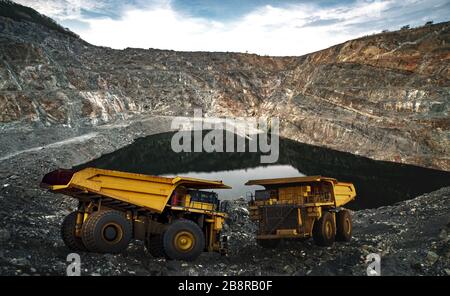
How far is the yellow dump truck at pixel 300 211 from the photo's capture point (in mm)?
11695

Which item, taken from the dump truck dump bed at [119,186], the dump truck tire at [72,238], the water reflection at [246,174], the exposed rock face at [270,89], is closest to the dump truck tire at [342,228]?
the dump truck dump bed at [119,186]

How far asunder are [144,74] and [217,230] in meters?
57.9

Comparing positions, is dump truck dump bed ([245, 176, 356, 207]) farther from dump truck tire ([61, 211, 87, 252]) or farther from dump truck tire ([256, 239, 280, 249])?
dump truck tire ([61, 211, 87, 252])

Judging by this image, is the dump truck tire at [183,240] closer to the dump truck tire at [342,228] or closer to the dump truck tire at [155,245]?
the dump truck tire at [155,245]

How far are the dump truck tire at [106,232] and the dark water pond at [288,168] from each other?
13211 mm

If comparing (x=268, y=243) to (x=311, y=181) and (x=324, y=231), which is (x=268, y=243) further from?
(x=311, y=181)

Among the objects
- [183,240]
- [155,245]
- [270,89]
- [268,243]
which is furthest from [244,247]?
[270,89]

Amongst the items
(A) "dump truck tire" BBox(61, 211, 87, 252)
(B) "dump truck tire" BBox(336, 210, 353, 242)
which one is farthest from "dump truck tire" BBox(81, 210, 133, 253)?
(B) "dump truck tire" BBox(336, 210, 353, 242)

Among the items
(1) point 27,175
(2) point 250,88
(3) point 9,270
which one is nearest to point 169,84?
(2) point 250,88

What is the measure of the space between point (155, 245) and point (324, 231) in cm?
529

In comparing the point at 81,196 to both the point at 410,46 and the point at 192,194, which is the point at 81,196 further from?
the point at 410,46

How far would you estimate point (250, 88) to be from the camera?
6956 centimetres

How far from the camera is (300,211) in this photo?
38.4 ft

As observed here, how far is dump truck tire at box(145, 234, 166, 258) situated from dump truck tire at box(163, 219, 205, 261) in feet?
0.82
